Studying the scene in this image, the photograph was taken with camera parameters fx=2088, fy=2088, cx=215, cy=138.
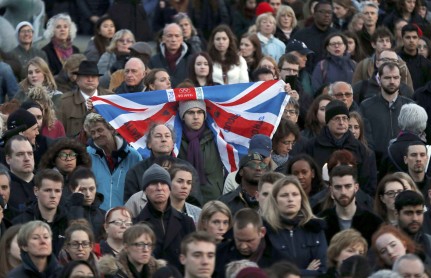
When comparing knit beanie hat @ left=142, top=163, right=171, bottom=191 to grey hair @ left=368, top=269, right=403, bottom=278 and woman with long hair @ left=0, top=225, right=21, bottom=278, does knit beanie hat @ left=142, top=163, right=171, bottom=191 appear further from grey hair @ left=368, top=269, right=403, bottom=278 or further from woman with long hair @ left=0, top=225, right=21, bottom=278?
grey hair @ left=368, top=269, right=403, bottom=278

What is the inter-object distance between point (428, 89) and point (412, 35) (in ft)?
5.26

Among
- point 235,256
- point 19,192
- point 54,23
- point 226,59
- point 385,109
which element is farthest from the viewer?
point 54,23

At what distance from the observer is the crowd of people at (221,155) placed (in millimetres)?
18203

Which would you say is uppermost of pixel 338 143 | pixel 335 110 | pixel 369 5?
pixel 369 5

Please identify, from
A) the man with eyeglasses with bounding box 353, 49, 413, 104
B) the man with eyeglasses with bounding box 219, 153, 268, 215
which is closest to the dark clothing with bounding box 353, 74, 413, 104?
the man with eyeglasses with bounding box 353, 49, 413, 104

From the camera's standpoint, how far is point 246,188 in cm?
2041

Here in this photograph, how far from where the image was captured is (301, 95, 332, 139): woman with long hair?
75.3 ft

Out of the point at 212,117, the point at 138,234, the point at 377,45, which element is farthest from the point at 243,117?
the point at 138,234

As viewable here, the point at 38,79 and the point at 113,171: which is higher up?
the point at 38,79

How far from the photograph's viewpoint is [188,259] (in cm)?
1758

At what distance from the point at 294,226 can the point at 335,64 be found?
743cm

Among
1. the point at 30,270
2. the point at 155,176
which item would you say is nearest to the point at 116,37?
the point at 155,176

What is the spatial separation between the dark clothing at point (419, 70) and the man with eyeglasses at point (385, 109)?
89.6 inches

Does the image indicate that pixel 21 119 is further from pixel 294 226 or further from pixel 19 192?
pixel 294 226
